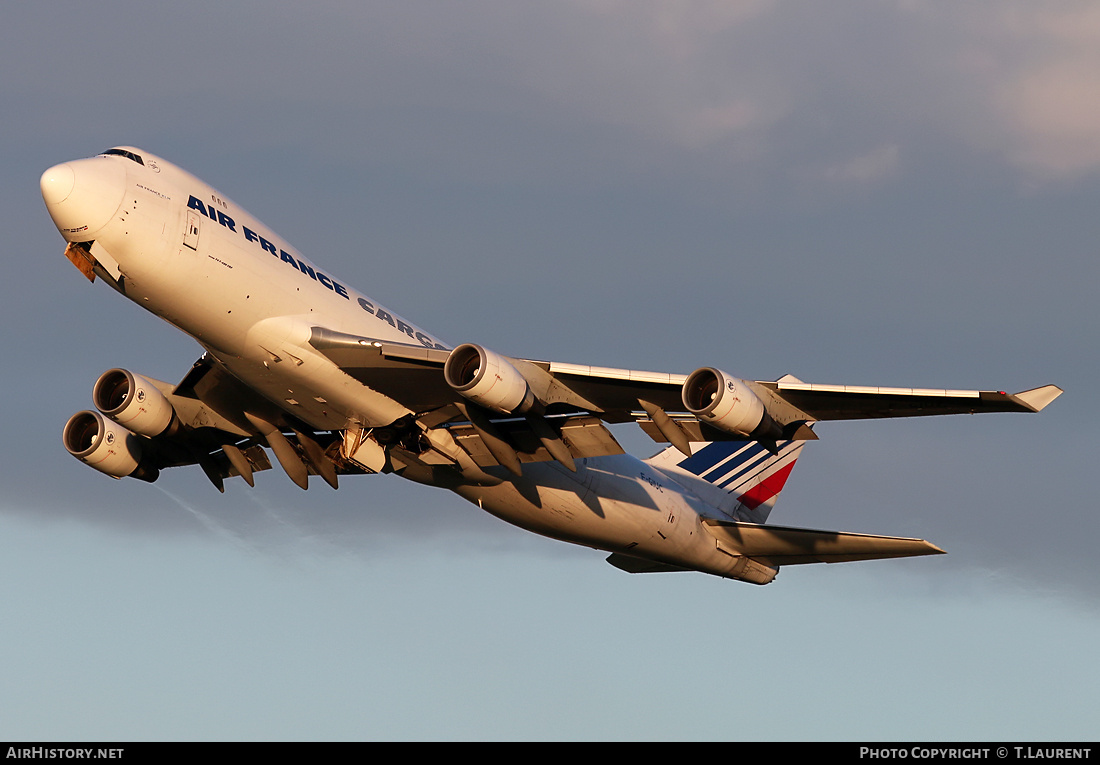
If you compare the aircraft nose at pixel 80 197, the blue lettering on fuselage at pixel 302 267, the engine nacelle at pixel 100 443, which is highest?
the blue lettering on fuselage at pixel 302 267

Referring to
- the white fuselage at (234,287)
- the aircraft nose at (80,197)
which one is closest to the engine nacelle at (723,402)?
the white fuselage at (234,287)

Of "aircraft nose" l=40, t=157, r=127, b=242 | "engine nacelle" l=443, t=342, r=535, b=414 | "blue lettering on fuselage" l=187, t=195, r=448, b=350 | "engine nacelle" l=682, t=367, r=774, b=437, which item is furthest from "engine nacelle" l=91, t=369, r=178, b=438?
"engine nacelle" l=682, t=367, r=774, b=437

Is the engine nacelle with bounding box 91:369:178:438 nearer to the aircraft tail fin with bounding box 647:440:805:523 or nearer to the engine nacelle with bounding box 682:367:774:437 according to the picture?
the engine nacelle with bounding box 682:367:774:437

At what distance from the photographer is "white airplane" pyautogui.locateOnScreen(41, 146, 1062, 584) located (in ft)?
96.2

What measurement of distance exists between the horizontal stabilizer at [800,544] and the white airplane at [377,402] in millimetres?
65

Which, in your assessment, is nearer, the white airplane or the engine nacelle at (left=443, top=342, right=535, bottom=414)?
the white airplane

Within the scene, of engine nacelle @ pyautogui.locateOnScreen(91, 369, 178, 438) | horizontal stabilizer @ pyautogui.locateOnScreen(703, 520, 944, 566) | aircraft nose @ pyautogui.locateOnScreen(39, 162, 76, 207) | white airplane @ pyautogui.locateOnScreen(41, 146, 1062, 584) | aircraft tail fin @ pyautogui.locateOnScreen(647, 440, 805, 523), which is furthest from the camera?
aircraft tail fin @ pyautogui.locateOnScreen(647, 440, 805, 523)

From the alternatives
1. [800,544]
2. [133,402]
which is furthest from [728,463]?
[133,402]

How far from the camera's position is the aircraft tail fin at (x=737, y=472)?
44.9m

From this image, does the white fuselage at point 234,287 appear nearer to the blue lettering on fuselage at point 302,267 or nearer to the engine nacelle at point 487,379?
the blue lettering on fuselage at point 302,267

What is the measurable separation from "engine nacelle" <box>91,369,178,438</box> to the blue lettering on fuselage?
7.53m

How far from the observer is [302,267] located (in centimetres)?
3192

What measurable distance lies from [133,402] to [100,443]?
2.83 m
